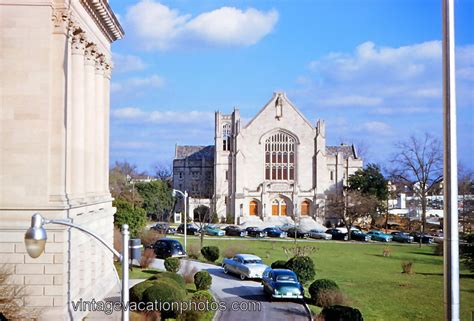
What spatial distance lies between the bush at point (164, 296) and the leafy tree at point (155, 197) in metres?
58.1

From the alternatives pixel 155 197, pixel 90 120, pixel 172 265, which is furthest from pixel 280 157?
pixel 90 120

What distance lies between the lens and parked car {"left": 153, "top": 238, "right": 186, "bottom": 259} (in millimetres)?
36522

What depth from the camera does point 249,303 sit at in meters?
23.3

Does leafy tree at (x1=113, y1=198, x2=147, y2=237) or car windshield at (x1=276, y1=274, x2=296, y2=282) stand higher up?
leafy tree at (x1=113, y1=198, x2=147, y2=237)

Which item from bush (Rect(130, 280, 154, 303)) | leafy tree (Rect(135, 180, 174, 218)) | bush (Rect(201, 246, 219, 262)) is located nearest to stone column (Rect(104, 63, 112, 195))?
bush (Rect(130, 280, 154, 303))

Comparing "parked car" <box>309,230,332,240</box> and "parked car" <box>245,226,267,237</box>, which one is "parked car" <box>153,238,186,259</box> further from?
"parked car" <box>309,230,332,240</box>

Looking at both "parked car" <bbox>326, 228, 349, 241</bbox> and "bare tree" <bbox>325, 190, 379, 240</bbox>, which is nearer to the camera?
"parked car" <bbox>326, 228, 349, 241</bbox>

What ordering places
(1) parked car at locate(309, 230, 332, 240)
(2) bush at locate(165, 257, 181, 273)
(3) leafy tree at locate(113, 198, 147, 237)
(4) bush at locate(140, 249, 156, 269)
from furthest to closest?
(1) parked car at locate(309, 230, 332, 240)
(3) leafy tree at locate(113, 198, 147, 237)
(4) bush at locate(140, 249, 156, 269)
(2) bush at locate(165, 257, 181, 273)

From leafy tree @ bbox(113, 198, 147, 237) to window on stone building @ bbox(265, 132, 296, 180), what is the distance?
40.3 metres

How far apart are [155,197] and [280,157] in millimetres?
19648

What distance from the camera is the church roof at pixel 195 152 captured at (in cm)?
8869

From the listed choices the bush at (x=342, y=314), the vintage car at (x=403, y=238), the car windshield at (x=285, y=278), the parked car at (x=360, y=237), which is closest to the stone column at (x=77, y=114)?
the car windshield at (x=285, y=278)

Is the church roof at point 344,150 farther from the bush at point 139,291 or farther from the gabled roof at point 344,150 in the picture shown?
the bush at point 139,291

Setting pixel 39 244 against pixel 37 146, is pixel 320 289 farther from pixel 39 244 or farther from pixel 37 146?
pixel 39 244
